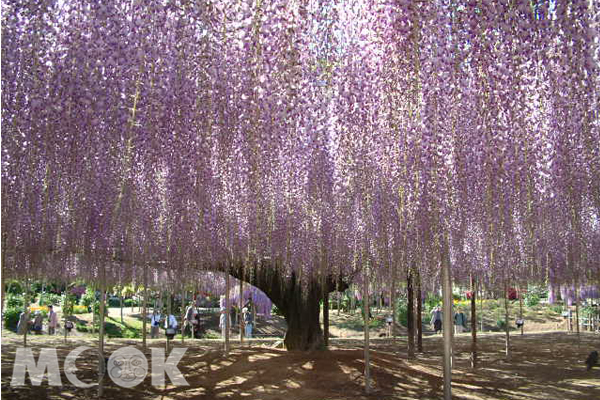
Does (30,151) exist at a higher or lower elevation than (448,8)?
lower

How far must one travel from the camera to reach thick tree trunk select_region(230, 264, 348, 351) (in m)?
13.3

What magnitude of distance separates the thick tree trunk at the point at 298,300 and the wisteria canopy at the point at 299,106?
14.6ft

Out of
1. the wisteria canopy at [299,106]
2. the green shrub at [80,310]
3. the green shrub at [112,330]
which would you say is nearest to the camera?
the wisteria canopy at [299,106]

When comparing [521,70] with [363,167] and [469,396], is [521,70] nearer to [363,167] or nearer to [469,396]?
[363,167]

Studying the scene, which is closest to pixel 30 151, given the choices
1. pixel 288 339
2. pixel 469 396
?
Result: pixel 469 396

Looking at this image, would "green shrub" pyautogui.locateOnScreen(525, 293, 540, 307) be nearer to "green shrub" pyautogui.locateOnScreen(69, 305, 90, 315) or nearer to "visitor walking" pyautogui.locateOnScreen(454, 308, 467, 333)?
A: "visitor walking" pyautogui.locateOnScreen(454, 308, 467, 333)

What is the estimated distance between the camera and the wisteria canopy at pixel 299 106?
4.66 metres

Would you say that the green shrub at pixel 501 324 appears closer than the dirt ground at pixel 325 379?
No

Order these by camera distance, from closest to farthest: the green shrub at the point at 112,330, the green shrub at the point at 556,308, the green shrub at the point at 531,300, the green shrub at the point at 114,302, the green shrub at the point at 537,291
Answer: the green shrub at the point at 112,330 → the green shrub at the point at 556,308 → the green shrub at the point at 531,300 → the green shrub at the point at 537,291 → the green shrub at the point at 114,302

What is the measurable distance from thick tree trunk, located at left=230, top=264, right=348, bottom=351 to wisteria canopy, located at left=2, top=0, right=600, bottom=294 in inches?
175

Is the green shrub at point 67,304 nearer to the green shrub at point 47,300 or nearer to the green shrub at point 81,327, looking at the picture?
the green shrub at point 81,327

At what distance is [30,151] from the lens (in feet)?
19.7

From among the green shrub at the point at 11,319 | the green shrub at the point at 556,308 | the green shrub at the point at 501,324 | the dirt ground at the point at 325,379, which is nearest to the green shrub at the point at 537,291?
the green shrub at the point at 556,308

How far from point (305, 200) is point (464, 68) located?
183 inches
